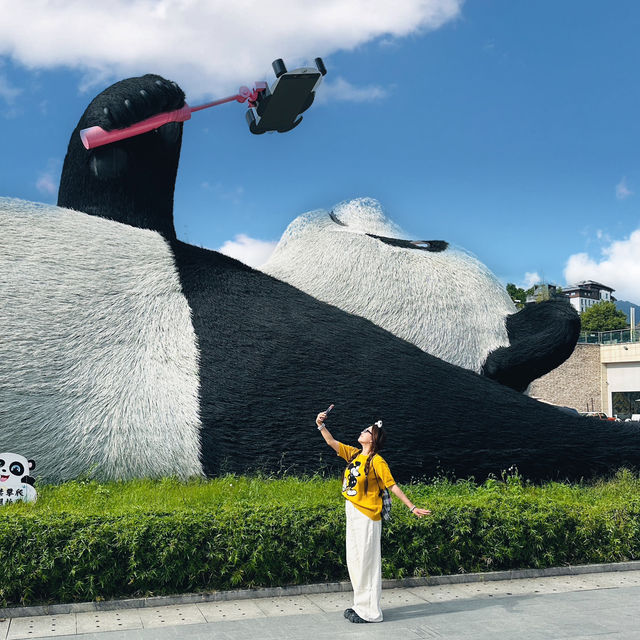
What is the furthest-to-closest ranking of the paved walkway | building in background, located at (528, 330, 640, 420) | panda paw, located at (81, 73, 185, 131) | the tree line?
the tree line → building in background, located at (528, 330, 640, 420) → panda paw, located at (81, 73, 185, 131) → the paved walkway

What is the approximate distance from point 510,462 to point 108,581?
3.63 metres

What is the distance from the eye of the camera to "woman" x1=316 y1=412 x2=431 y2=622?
15.0 feet

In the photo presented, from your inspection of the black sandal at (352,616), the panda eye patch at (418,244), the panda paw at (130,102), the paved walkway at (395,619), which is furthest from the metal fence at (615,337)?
the black sandal at (352,616)

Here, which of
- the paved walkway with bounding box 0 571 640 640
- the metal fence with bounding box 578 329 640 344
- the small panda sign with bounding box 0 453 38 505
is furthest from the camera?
the metal fence with bounding box 578 329 640 344

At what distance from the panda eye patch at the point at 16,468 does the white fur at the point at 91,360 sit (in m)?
0.20

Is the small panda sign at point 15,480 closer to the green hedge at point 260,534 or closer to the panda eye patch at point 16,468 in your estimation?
the panda eye patch at point 16,468

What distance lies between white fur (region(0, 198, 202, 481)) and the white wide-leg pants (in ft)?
6.51

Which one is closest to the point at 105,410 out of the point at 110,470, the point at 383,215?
the point at 110,470

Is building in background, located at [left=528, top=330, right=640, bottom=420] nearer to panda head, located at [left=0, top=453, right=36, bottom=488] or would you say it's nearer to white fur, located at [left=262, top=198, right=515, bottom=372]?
white fur, located at [left=262, top=198, right=515, bottom=372]

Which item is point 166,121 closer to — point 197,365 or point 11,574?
point 197,365

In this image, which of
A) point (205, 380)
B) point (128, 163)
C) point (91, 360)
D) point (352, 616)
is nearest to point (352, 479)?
point (352, 616)

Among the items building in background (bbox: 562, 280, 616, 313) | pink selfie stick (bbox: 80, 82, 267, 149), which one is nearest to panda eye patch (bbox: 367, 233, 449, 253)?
pink selfie stick (bbox: 80, 82, 267, 149)

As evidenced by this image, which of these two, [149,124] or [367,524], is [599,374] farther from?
[367,524]

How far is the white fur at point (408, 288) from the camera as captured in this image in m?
7.59
